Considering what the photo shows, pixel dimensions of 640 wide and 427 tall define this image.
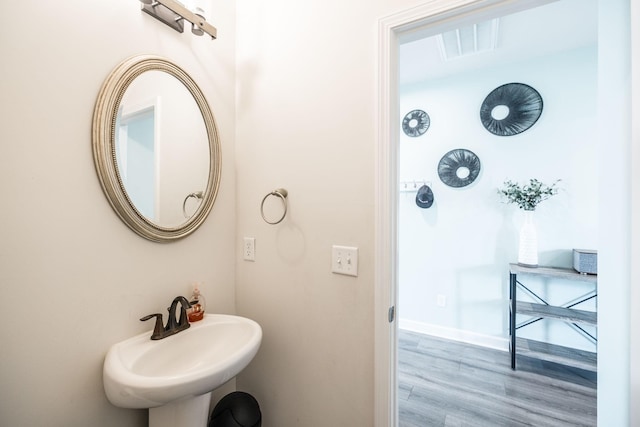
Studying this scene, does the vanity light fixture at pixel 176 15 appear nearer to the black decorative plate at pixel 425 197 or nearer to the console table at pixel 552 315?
the black decorative plate at pixel 425 197

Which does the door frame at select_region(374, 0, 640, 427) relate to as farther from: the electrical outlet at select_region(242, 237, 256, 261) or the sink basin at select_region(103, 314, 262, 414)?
the electrical outlet at select_region(242, 237, 256, 261)

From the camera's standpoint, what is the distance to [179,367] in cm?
105

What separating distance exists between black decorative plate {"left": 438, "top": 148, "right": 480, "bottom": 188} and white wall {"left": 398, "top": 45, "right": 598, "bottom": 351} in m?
0.05

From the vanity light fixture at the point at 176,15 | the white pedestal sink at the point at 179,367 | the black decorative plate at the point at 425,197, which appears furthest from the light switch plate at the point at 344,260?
the black decorative plate at the point at 425,197

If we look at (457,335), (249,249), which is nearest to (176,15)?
(249,249)

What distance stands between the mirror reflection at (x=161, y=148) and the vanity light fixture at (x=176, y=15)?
8.7 inches

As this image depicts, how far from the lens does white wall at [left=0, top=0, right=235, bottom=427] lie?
76 centimetres

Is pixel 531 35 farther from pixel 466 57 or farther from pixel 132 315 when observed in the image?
pixel 132 315

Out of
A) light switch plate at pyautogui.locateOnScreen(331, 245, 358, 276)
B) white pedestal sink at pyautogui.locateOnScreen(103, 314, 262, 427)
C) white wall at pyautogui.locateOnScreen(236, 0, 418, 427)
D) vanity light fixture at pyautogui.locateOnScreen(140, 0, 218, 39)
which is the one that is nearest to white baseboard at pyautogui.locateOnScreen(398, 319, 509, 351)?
white wall at pyautogui.locateOnScreen(236, 0, 418, 427)

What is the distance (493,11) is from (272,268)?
4.43 ft

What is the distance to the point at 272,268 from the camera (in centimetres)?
133

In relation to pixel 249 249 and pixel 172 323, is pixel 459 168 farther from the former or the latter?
pixel 172 323

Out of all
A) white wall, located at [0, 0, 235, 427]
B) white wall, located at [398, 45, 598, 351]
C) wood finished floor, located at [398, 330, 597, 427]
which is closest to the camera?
white wall, located at [0, 0, 235, 427]

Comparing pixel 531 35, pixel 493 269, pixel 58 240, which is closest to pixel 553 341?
pixel 493 269
